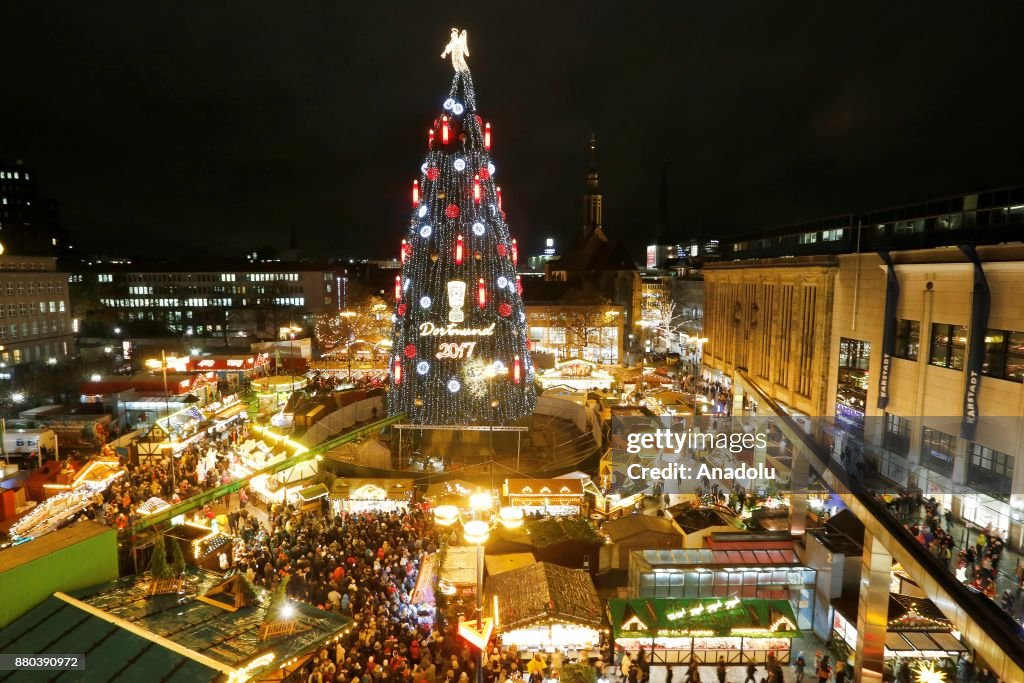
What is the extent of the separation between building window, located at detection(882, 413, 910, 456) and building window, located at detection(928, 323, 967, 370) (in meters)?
2.72

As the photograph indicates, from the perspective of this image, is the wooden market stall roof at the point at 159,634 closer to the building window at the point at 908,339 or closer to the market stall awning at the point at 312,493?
the market stall awning at the point at 312,493

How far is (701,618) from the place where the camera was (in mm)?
11641

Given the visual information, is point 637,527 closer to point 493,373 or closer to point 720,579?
point 720,579

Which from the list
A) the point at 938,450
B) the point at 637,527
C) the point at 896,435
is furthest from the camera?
the point at 896,435

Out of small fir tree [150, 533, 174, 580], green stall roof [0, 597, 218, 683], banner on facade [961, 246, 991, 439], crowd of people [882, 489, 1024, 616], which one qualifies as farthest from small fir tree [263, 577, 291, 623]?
banner on facade [961, 246, 991, 439]

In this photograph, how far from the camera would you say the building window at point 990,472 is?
49.4ft

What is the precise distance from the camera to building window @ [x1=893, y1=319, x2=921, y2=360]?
19.9m

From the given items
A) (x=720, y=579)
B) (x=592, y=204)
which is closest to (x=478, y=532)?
(x=720, y=579)

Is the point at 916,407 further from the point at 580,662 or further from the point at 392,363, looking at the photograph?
the point at 392,363

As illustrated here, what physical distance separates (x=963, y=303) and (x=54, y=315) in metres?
63.7

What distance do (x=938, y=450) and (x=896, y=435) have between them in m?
2.92

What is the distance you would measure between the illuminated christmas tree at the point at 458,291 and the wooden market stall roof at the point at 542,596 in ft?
30.0

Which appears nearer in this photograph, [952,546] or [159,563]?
[159,563]

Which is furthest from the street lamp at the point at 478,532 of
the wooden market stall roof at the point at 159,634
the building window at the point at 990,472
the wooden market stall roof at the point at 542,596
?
the building window at the point at 990,472
